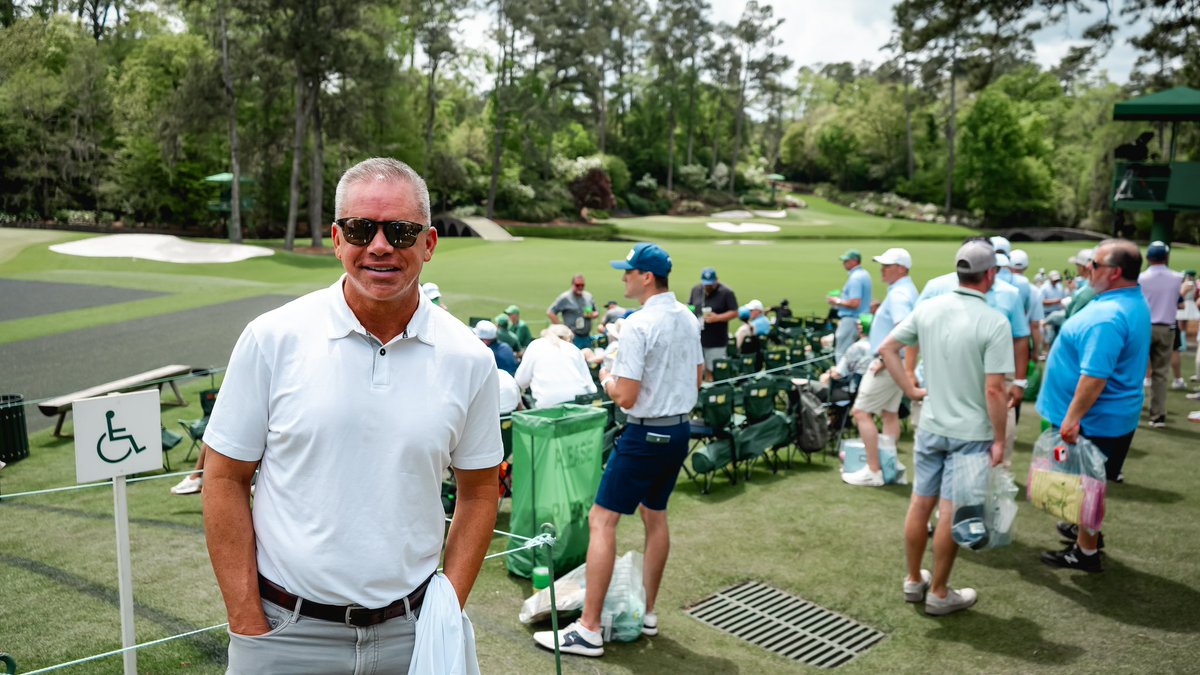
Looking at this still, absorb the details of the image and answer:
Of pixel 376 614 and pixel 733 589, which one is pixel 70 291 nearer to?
pixel 733 589

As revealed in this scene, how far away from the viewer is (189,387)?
44.2 feet

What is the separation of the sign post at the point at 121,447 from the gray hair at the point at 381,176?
1.95 meters

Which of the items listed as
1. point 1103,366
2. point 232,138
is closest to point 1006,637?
point 1103,366

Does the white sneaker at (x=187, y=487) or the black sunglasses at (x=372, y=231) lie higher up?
the black sunglasses at (x=372, y=231)

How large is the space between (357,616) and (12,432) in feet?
27.5

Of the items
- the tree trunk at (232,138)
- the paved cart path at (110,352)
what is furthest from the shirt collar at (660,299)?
the tree trunk at (232,138)

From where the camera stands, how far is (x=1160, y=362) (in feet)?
33.4

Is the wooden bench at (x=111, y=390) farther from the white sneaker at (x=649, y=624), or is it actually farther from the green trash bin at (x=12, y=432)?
the white sneaker at (x=649, y=624)

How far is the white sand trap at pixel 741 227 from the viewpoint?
2068 inches

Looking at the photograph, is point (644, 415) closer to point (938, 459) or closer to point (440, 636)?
point (938, 459)

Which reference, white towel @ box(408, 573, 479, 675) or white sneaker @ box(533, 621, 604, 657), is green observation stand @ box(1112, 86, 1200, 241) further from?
white towel @ box(408, 573, 479, 675)

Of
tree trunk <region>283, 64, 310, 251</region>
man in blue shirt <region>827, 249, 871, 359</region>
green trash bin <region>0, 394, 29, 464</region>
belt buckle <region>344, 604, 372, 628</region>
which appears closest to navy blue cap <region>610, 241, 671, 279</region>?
belt buckle <region>344, 604, 372, 628</region>

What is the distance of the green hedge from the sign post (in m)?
40.4

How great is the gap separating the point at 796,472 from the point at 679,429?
4.21 metres
